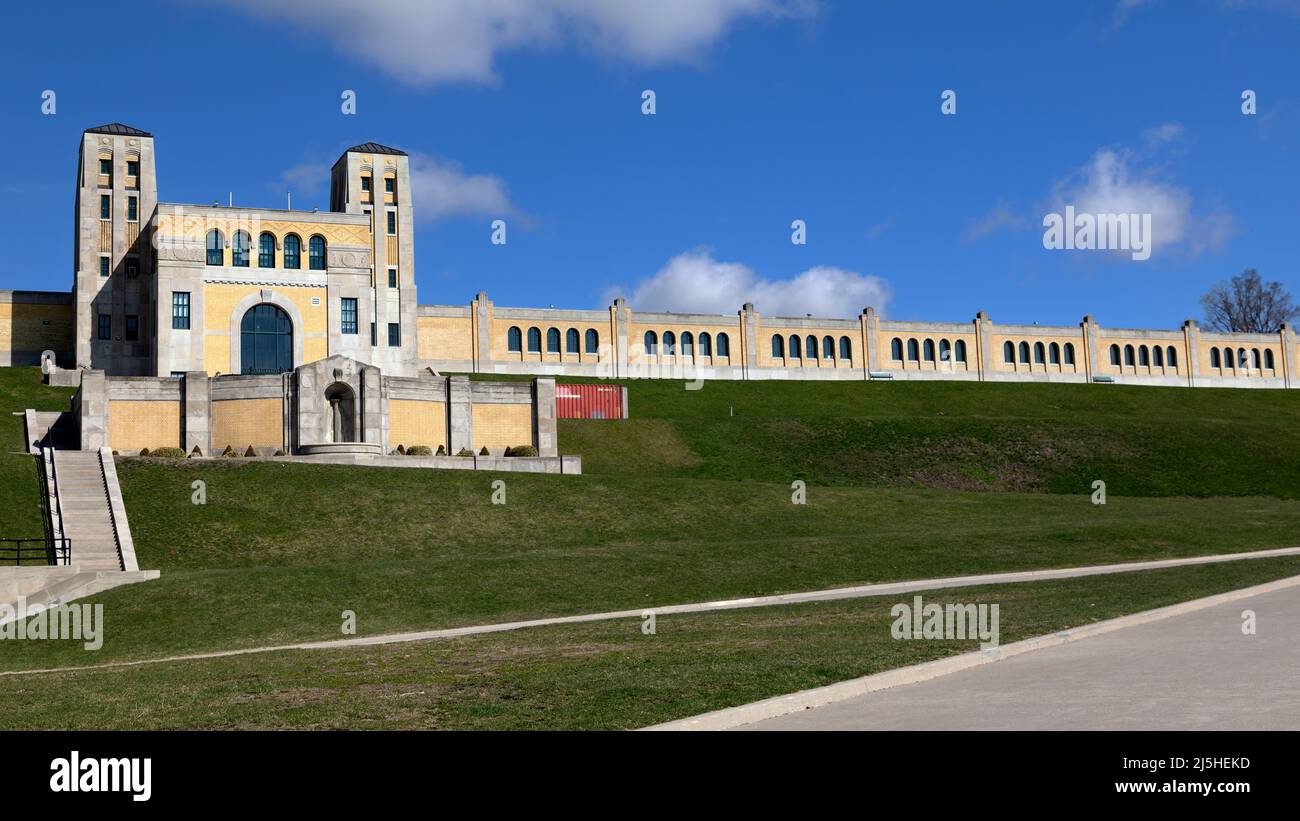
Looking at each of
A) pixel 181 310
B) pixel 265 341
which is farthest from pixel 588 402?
pixel 181 310

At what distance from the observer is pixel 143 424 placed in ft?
182

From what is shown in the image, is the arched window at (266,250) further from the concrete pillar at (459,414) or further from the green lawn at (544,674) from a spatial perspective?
the green lawn at (544,674)

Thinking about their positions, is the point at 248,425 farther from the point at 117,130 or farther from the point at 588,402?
the point at 117,130

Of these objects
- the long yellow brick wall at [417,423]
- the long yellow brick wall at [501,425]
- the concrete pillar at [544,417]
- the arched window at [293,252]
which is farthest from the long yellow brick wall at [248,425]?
the arched window at [293,252]

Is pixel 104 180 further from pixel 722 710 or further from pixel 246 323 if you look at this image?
pixel 722 710

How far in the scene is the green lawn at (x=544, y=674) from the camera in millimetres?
14055

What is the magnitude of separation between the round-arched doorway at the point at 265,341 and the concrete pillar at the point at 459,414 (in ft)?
58.7

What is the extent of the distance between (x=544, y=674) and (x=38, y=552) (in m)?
25.5

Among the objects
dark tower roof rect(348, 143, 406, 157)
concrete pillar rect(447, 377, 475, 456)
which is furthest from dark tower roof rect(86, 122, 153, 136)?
concrete pillar rect(447, 377, 475, 456)

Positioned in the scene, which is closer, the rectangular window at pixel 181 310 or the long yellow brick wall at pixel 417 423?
the long yellow brick wall at pixel 417 423
